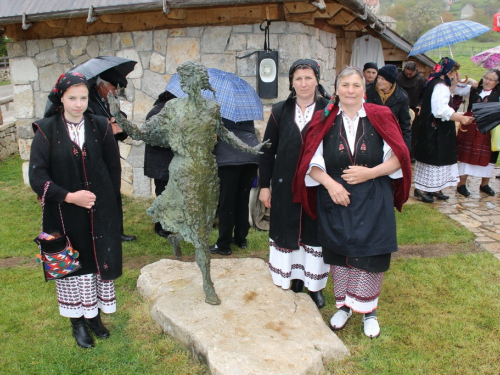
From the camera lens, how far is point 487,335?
3281 mm

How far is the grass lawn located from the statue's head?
187 centimetres

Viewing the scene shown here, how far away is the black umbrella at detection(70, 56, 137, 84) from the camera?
4.16 metres

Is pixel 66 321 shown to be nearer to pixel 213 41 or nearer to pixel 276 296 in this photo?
pixel 276 296

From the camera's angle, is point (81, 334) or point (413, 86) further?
point (413, 86)

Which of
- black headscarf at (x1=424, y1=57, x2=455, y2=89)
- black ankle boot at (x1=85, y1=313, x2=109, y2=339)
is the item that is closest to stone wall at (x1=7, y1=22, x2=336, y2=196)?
black headscarf at (x1=424, y1=57, x2=455, y2=89)

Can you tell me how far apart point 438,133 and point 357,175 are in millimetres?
4056

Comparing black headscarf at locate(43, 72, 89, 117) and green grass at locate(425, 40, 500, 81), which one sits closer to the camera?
black headscarf at locate(43, 72, 89, 117)

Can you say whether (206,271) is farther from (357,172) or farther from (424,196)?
(424,196)

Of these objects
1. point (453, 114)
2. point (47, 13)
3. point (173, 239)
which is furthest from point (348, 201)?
point (47, 13)

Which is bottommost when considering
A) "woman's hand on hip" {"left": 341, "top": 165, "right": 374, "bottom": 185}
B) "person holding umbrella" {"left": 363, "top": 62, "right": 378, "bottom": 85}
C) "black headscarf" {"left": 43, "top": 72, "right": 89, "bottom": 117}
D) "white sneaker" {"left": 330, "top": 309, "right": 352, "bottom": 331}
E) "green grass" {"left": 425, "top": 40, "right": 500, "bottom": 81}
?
"white sneaker" {"left": 330, "top": 309, "right": 352, "bottom": 331}

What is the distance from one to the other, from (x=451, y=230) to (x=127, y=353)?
436 cm

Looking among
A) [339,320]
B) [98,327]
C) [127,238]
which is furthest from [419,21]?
[98,327]

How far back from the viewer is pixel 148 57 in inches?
253

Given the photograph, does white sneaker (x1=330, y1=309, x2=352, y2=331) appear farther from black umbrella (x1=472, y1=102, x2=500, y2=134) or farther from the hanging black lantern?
black umbrella (x1=472, y1=102, x2=500, y2=134)
